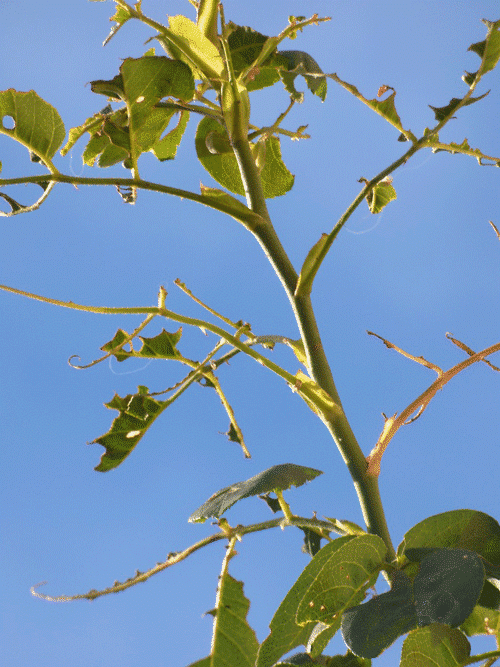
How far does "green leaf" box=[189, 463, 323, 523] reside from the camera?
1.75 ft

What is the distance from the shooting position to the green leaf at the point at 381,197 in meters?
0.88

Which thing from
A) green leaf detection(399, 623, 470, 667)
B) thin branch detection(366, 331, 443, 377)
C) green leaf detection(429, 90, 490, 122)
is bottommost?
green leaf detection(399, 623, 470, 667)

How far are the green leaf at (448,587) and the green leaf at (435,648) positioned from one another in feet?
0.15

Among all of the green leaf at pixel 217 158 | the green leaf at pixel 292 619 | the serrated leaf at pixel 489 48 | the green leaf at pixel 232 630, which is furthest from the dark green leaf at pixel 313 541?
the serrated leaf at pixel 489 48

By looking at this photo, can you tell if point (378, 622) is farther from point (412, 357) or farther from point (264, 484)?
point (412, 357)

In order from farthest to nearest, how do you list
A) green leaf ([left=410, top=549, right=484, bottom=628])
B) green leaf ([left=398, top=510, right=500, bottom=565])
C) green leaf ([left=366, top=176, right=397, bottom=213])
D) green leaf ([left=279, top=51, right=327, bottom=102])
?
green leaf ([left=366, top=176, right=397, bottom=213]) < green leaf ([left=279, top=51, right=327, bottom=102]) < green leaf ([left=398, top=510, right=500, bottom=565]) < green leaf ([left=410, top=549, right=484, bottom=628])

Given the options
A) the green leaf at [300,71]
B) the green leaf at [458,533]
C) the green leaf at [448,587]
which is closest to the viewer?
the green leaf at [448,587]

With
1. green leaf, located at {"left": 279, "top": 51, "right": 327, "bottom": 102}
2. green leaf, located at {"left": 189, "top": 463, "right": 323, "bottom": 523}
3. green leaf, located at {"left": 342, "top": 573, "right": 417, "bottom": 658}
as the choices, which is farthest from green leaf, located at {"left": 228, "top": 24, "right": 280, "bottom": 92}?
green leaf, located at {"left": 342, "top": 573, "right": 417, "bottom": 658}

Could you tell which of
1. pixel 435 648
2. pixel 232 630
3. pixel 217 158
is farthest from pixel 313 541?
pixel 217 158

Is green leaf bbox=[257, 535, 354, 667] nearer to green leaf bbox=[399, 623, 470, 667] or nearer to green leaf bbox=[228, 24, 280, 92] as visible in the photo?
green leaf bbox=[399, 623, 470, 667]

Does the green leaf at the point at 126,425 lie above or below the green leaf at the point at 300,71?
below

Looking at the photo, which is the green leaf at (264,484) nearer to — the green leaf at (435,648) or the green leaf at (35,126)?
the green leaf at (435,648)

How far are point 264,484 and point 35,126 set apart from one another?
1.36ft

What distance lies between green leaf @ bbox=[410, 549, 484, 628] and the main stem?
8 centimetres
